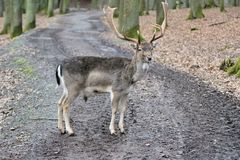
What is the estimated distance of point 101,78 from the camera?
8922 millimetres

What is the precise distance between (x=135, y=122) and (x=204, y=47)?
10680 mm

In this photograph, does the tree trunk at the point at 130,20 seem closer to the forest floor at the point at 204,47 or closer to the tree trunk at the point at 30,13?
the forest floor at the point at 204,47

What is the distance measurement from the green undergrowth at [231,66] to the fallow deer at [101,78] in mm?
5447

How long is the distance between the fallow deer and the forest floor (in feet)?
12.5

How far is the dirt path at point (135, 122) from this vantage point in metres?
7.89

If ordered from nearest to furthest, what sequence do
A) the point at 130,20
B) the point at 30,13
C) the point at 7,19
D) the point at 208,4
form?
the point at 130,20
the point at 30,13
the point at 7,19
the point at 208,4

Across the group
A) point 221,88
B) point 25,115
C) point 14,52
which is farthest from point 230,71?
point 14,52

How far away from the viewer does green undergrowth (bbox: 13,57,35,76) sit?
595 inches

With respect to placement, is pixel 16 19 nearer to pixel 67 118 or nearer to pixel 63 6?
pixel 63 6

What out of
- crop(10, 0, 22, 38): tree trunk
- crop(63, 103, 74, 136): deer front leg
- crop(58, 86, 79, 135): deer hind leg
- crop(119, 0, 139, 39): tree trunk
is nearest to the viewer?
crop(63, 103, 74, 136): deer front leg

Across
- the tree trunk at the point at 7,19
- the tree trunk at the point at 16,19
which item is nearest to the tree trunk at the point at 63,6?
the tree trunk at the point at 7,19

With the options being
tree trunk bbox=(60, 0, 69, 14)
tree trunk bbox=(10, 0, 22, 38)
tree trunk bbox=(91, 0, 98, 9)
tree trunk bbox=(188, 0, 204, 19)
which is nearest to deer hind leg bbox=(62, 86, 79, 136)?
tree trunk bbox=(10, 0, 22, 38)

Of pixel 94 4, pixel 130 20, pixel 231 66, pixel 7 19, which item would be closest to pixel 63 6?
pixel 94 4

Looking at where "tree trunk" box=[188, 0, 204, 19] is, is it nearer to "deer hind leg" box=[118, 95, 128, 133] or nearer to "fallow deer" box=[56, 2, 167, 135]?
"fallow deer" box=[56, 2, 167, 135]
